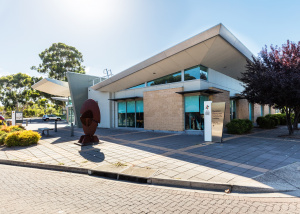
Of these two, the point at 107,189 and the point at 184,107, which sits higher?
the point at 184,107

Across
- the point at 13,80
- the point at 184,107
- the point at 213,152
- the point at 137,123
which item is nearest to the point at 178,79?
the point at 184,107

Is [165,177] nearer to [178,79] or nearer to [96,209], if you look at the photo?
[96,209]

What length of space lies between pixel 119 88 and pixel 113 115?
3272mm

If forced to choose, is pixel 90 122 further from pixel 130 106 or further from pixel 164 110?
pixel 130 106

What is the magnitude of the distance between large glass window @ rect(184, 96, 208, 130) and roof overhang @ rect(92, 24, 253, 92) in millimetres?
2700

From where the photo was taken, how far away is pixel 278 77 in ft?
35.6

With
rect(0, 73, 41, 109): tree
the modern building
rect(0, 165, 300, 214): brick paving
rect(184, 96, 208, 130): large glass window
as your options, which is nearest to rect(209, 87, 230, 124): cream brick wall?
the modern building

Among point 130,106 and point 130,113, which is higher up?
point 130,106

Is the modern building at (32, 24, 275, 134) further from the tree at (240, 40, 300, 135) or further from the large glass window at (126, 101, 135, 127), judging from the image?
the tree at (240, 40, 300, 135)

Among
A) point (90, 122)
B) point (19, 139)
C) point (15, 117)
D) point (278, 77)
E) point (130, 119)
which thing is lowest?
point (19, 139)

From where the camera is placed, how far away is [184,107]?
14.0 m

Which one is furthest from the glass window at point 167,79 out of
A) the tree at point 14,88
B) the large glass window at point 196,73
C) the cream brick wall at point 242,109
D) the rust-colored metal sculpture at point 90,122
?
the tree at point 14,88

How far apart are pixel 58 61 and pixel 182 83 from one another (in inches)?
1206

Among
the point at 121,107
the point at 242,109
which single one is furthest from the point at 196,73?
the point at 242,109
